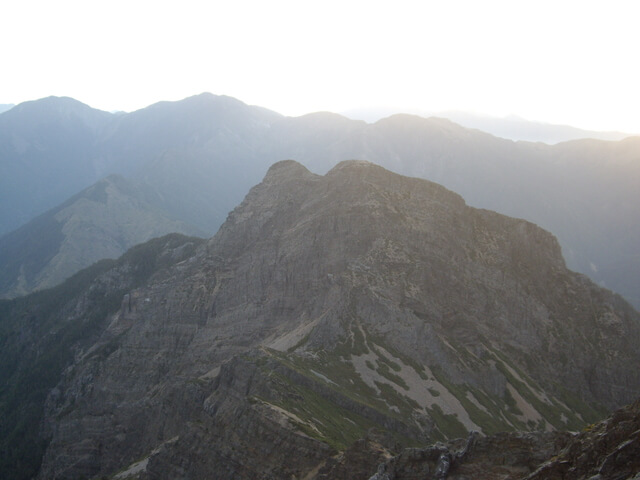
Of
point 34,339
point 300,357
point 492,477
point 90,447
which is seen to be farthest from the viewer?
point 34,339

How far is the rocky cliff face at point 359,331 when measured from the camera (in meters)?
90.8

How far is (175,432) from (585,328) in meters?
81.6

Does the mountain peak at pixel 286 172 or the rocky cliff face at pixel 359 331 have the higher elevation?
the mountain peak at pixel 286 172

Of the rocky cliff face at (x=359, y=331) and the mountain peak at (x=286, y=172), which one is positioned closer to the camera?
the rocky cliff face at (x=359, y=331)

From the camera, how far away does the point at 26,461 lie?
134875 millimetres

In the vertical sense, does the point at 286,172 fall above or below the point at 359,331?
above

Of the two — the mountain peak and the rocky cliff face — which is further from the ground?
the mountain peak

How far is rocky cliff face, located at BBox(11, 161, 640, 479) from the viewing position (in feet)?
298

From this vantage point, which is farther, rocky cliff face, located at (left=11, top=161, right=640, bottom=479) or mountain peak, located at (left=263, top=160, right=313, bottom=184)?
mountain peak, located at (left=263, top=160, right=313, bottom=184)

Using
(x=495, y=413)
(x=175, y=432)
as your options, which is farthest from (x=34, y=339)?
(x=495, y=413)

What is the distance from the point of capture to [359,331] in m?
104

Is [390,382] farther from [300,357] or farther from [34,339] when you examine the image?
[34,339]

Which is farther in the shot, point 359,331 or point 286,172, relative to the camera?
point 286,172

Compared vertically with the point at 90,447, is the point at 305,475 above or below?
above
